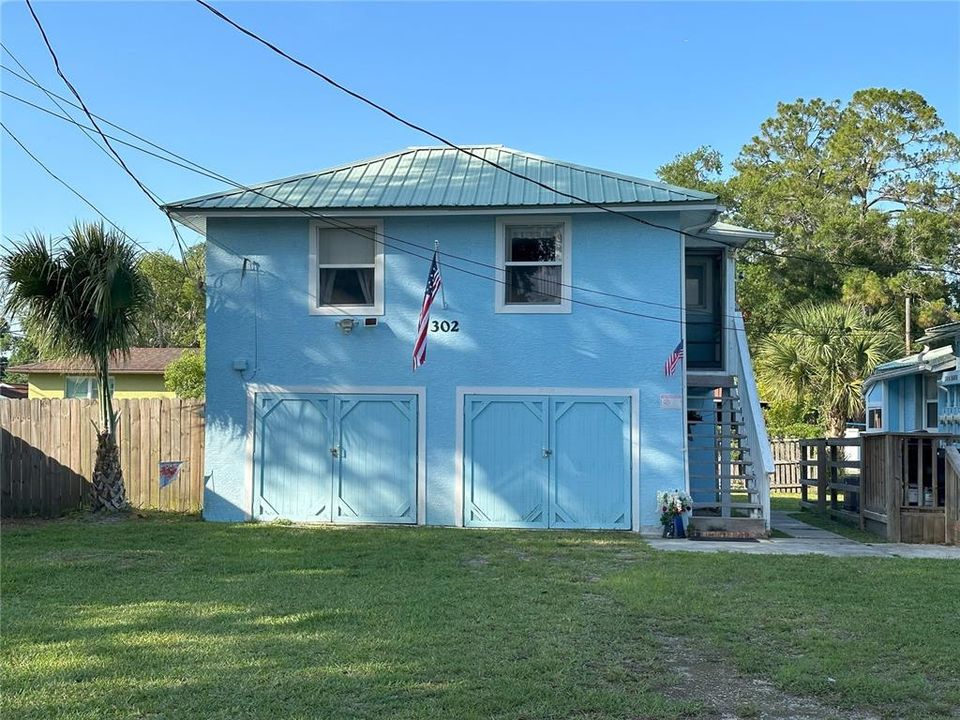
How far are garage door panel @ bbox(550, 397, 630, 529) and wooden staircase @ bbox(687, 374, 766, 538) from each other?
3.54ft

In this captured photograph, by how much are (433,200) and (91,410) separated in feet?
20.4

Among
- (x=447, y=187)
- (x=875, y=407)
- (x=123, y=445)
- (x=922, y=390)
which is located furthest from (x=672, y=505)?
(x=875, y=407)

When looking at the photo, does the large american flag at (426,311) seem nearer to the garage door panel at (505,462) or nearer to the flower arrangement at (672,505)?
the garage door panel at (505,462)

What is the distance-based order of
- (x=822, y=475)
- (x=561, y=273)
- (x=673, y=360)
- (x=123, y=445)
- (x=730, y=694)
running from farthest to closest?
(x=822, y=475)
(x=123, y=445)
(x=561, y=273)
(x=673, y=360)
(x=730, y=694)

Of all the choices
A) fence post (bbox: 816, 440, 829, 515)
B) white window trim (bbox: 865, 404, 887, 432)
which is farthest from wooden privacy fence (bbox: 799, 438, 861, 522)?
white window trim (bbox: 865, 404, 887, 432)

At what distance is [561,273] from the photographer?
12977 mm

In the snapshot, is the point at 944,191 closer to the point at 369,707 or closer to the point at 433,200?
the point at 433,200

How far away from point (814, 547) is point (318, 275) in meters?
7.50

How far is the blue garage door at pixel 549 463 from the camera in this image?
1277 centimetres

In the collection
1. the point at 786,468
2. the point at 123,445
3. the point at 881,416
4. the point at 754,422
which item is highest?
the point at 881,416

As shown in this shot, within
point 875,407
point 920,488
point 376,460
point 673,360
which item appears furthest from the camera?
point 875,407

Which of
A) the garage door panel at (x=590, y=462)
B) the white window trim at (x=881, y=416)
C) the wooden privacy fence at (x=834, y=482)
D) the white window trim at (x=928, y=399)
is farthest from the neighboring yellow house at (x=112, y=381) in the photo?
the white window trim at (x=928, y=399)

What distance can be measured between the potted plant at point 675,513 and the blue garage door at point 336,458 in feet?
11.2

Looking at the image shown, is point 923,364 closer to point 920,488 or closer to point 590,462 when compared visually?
point 920,488
